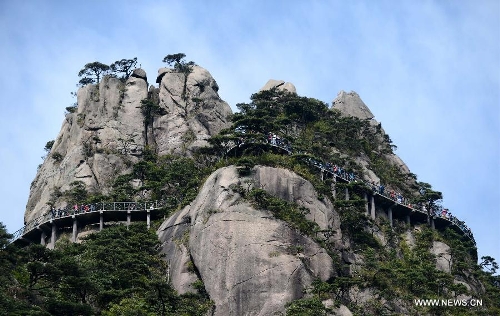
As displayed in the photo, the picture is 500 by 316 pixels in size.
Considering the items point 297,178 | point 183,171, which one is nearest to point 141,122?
point 183,171

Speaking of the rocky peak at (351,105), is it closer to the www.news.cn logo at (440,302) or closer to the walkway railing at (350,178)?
the walkway railing at (350,178)

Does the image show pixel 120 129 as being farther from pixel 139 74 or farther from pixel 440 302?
pixel 440 302

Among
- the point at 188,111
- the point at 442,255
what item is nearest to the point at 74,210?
the point at 188,111

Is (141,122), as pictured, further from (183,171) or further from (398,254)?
(398,254)

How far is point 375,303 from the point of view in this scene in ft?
207

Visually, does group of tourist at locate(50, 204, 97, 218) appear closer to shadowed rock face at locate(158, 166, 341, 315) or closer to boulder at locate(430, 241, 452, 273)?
shadowed rock face at locate(158, 166, 341, 315)

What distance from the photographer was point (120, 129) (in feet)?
293

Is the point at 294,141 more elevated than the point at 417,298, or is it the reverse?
the point at 294,141

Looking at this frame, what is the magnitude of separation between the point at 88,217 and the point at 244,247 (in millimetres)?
19072

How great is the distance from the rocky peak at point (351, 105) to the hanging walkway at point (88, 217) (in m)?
29.5

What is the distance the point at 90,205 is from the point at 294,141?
17877 mm

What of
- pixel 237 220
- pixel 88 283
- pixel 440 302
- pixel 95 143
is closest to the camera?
pixel 88 283

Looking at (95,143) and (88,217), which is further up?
(95,143)

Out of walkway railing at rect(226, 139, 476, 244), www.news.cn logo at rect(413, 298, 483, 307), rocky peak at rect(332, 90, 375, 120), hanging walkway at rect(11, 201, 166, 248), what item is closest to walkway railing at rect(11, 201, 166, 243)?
hanging walkway at rect(11, 201, 166, 248)
